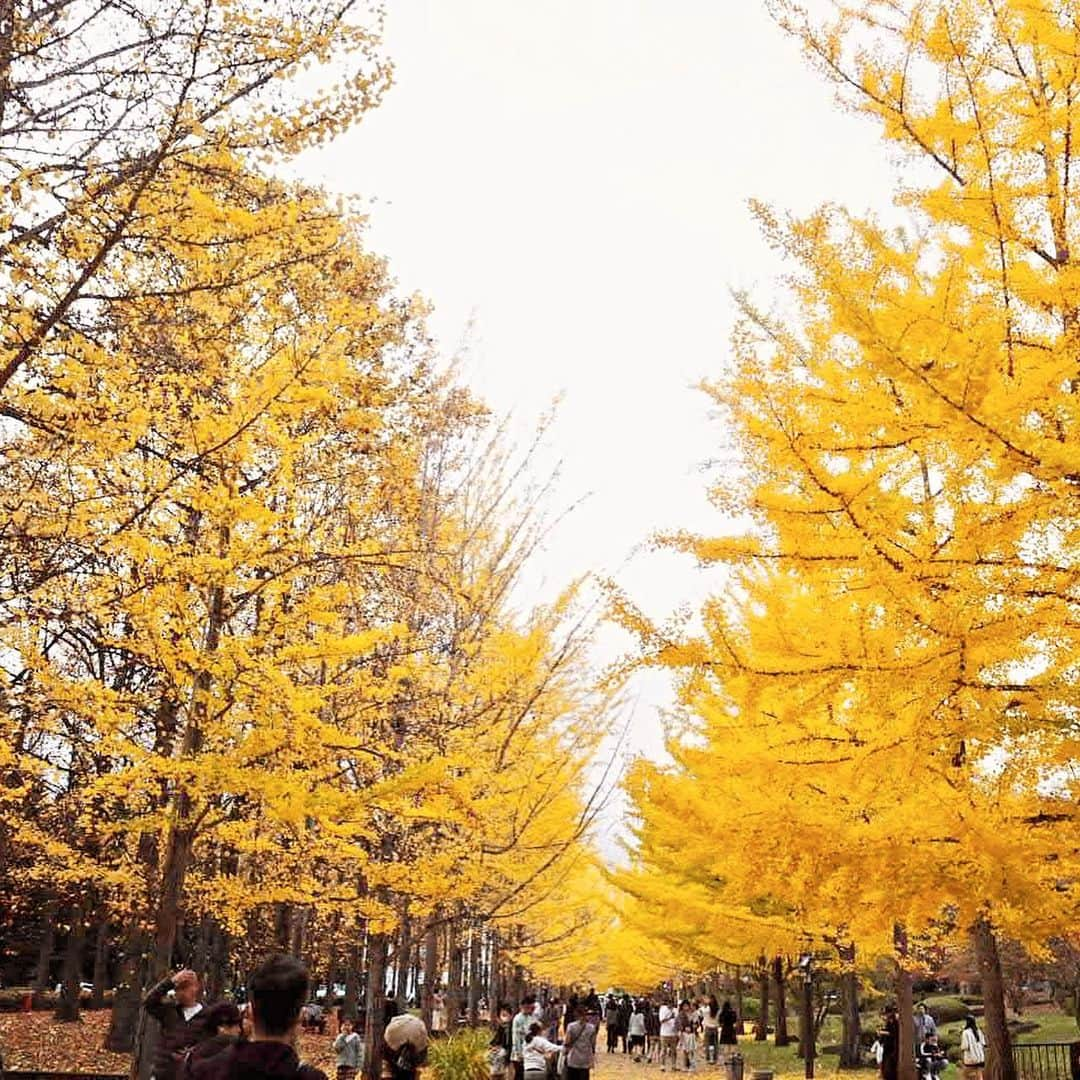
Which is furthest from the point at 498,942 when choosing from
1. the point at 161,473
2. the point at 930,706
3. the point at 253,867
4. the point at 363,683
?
the point at 930,706

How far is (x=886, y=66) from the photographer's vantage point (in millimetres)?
5750

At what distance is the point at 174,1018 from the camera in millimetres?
6699

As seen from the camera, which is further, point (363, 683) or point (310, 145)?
point (363, 683)

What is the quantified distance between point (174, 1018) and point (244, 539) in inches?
141

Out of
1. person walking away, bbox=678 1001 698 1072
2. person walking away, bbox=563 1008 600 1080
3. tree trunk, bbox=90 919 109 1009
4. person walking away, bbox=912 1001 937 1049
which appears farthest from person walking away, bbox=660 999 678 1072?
tree trunk, bbox=90 919 109 1009

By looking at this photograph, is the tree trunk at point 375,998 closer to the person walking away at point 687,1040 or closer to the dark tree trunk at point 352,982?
the dark tree trunk at point 352,982

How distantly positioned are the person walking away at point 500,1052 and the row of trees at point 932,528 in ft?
30.3

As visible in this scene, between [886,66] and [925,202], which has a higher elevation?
[886,66]

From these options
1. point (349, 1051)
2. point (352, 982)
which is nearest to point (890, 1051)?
point (349, 1051)

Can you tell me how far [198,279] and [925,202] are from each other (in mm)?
4708

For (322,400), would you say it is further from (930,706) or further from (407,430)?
(930,706)

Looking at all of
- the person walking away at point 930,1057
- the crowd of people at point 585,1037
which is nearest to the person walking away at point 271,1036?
the crowd of people at point 585,1037

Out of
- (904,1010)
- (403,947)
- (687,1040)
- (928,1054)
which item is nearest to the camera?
(403,947)

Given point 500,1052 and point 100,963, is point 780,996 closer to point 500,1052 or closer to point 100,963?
point 500,1052
